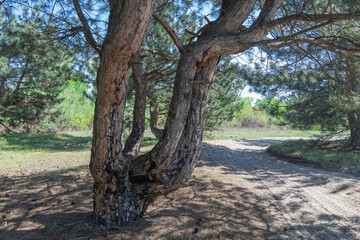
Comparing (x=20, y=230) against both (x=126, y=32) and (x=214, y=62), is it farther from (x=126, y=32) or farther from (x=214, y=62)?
(x=214, y=62)

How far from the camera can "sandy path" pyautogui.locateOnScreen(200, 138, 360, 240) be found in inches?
141

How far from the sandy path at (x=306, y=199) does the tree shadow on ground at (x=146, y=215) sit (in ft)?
1.09

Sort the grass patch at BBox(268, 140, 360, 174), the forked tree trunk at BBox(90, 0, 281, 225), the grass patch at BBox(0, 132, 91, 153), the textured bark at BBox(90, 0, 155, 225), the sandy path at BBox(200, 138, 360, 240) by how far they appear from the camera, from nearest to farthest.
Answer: the textured bark at BBox(90, 0, 155, 225), the forked tree trunk at BBox(90, 0, 281, 225), the sandy path at BBox(200, 138, 360, 240), the grass patch at BBox(268, 140, 360, 174), the grass patch at BBox(0, 132, 91, 153)

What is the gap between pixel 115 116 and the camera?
2893mm

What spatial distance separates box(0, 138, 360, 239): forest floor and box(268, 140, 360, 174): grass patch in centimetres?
147

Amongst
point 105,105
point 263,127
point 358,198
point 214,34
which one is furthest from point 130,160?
point 263,127

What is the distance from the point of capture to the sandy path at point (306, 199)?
358 centimetres

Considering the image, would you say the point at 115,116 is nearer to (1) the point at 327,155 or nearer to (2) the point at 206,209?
(2) the point at 206,209

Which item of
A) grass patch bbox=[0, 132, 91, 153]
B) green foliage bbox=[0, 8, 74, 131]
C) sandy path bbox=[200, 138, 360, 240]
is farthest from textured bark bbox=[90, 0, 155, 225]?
grass patch bbox=[0, 132, 91, 153]

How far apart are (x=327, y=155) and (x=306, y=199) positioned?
5127 millimetres

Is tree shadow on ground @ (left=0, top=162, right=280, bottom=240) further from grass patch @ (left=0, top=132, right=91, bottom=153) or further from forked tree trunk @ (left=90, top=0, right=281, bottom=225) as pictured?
grass patch @ (left=0, top=132, right=91, bottom=153)

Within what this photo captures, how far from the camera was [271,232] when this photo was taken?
3.41 meters

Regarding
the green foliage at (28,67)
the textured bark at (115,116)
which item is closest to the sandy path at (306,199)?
the textured bark at (115,116)

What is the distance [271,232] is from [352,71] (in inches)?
138
